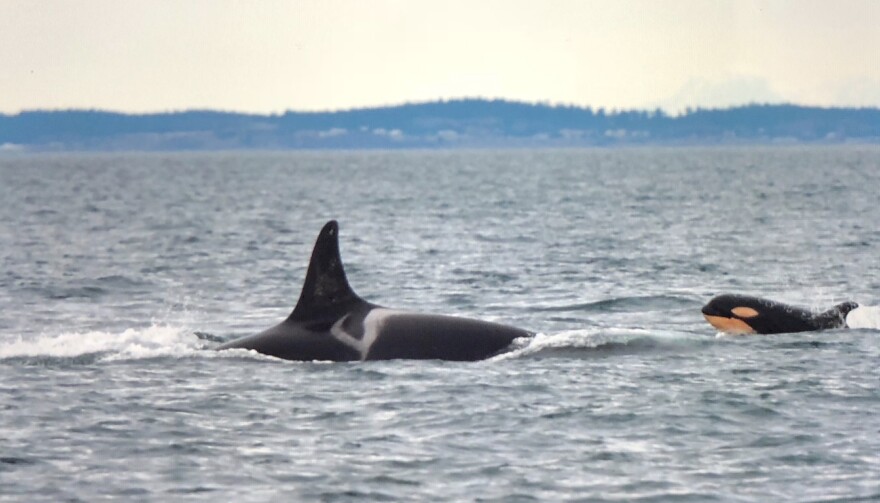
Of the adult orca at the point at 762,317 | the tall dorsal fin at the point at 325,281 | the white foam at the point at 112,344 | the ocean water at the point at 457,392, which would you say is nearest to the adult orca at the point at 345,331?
the tall dorsal fin at the point at 325,281

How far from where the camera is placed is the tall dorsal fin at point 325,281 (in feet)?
59.5

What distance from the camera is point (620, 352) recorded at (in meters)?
18.8

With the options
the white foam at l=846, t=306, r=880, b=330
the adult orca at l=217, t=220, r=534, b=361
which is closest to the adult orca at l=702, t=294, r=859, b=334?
the white foam at l=846, t=306, r=880, b=330

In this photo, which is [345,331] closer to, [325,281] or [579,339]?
[325,281]

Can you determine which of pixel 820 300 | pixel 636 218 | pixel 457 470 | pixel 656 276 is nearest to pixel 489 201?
pixel 636 218

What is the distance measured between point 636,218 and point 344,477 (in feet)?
161

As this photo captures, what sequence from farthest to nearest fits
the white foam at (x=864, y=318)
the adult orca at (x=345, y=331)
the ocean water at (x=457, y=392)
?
1. the white foam at (x=864, y=318)
2. the adult orca at (x=345, y=331)
3. the ocean water at (x=457, y=392)

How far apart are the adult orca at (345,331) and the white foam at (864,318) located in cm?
615

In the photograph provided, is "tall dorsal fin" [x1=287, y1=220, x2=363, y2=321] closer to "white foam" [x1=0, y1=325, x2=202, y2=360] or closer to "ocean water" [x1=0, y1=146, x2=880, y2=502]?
"ocean water" [x1=0, y1=146, x2=880, y2=502]

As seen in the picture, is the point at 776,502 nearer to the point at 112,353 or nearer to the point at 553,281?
the point at 112,353

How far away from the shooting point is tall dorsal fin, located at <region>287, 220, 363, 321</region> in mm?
18125

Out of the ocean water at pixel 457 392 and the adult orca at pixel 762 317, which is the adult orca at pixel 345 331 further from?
the adult orca at pixel 762 317

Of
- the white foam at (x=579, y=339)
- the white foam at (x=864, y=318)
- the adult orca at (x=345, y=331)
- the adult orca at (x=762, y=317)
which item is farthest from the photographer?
the white foam at (x=864, y=318)

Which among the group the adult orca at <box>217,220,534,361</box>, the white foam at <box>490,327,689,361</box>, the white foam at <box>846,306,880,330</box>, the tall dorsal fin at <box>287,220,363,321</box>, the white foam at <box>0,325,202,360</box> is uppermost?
the tall dorsal fin at <box>287,220,363,321</box>
